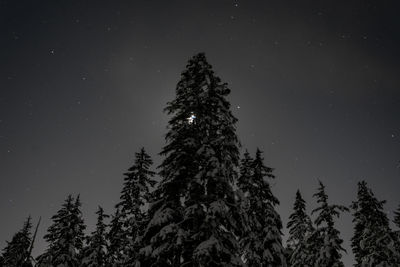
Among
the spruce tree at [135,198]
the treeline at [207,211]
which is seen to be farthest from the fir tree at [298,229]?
the spruce tree at [135,198]

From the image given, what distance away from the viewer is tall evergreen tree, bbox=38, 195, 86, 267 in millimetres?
31172

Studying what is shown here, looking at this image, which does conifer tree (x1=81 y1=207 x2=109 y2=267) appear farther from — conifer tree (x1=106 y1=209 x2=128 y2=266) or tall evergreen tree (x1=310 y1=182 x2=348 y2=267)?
tall evergreen tree (x1=310 y1=182 x2=348 y2=267)

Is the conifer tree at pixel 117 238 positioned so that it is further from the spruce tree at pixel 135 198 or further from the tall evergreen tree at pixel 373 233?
the tall evergreen tree at pixel 373 233

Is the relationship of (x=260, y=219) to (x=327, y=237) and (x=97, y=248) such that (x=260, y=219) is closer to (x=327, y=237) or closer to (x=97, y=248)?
(x=327, y=237)

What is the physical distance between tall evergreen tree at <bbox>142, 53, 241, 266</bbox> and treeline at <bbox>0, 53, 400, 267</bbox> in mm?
44

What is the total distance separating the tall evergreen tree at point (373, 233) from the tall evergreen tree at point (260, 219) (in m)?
7.61

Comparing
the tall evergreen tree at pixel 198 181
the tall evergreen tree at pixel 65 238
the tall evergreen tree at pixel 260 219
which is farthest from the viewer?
the tall evergreen tree at pixel 65 238

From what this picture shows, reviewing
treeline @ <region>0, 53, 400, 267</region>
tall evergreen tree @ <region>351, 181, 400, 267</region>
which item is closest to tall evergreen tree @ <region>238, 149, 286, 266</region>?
treeline @ <region>0, 53, 400, 267</region>

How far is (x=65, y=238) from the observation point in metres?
31.9

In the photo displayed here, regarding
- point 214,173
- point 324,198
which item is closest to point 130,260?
point 214,173

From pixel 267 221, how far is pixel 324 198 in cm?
688

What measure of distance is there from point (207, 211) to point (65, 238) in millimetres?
24840

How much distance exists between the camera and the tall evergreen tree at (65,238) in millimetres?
31172

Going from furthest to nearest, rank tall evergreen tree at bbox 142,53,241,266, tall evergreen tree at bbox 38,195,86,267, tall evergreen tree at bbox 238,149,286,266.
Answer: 1. tall evergreen tree at bbox 38,195,86,267
2. tall evergreen tree at bbox 238,149,286,266
3. tall evergreen tree at bbox 142,53,241,266
